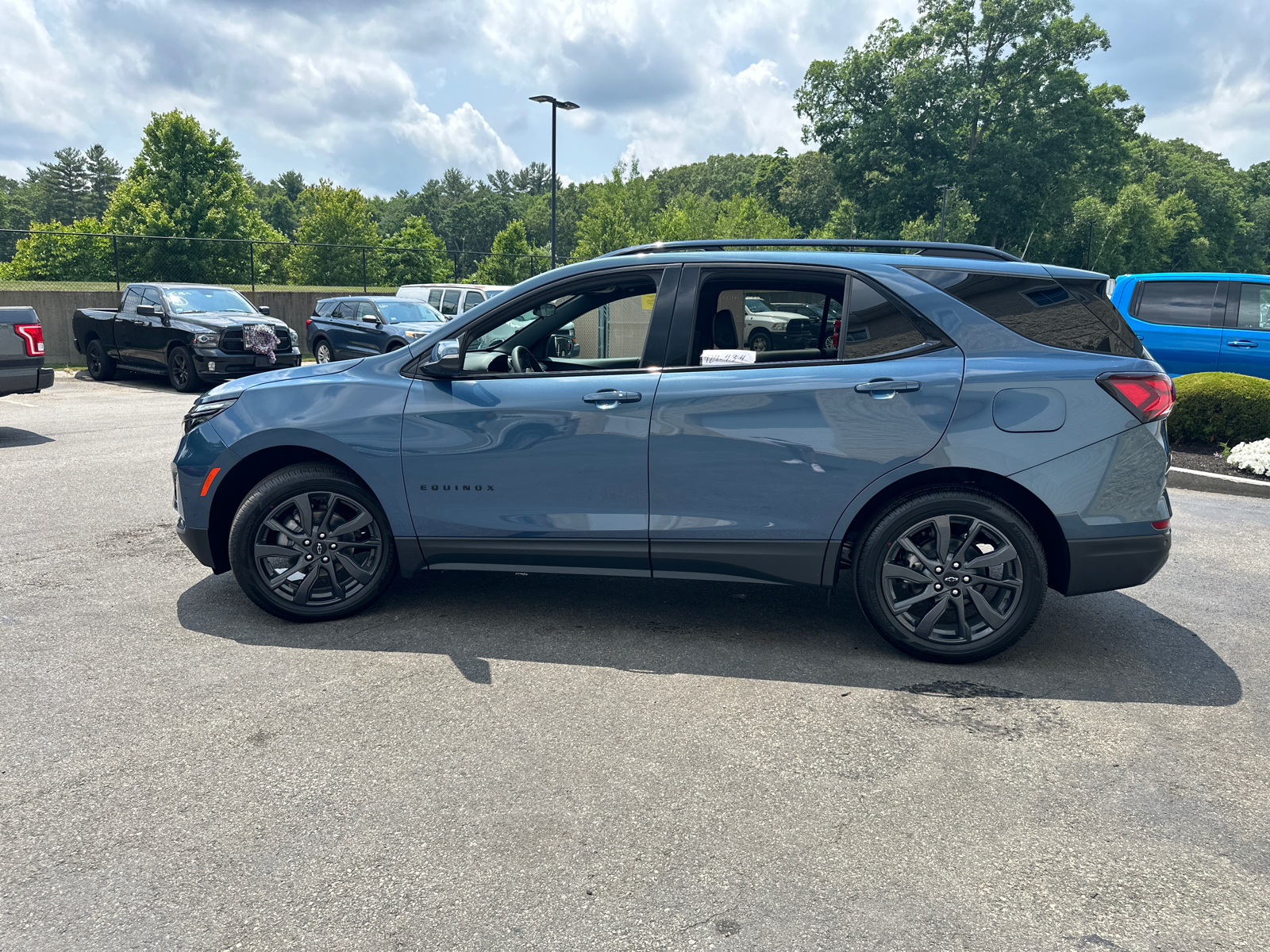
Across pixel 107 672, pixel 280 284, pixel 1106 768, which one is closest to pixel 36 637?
pixel 107 672

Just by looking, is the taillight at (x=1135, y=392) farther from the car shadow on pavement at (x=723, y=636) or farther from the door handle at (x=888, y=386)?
the car shadow on pavement at (x=723, y=636)

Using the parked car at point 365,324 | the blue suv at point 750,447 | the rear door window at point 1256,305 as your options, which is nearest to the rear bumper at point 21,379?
the blue suv at point 750,447

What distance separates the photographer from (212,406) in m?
4.79

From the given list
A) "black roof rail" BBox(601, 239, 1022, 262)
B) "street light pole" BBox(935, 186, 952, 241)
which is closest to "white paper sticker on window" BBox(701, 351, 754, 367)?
"black roof rail" BBox(601, 239, 1022, 262)

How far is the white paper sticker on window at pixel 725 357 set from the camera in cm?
434

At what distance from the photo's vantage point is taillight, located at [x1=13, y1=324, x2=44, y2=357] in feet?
34.4

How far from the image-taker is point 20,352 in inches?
411

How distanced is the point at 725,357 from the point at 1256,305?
10.3m

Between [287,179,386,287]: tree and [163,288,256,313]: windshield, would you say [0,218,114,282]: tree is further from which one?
[163,288,256,313]: windshield

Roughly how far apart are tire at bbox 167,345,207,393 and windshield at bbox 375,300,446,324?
A: 14.1 ft

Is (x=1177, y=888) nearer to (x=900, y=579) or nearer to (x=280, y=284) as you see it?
(x=900, y=579)

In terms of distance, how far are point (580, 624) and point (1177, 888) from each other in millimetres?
2770

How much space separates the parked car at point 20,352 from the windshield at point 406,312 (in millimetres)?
9367

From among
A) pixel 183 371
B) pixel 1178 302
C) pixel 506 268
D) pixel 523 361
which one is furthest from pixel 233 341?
Answer: pixel 506 268
